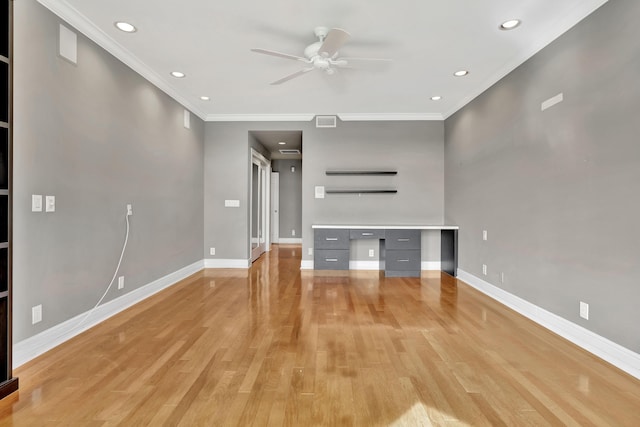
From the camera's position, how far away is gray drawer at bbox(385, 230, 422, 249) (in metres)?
5.12

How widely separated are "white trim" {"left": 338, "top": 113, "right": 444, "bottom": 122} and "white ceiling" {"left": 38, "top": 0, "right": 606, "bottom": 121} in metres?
0.84

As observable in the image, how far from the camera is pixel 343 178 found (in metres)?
5.65

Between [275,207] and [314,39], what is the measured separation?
656 centimetres

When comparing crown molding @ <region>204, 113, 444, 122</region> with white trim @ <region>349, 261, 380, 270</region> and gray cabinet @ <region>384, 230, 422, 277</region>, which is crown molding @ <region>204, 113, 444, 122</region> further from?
white trim @ <region>349, 261, 380, 270</region>

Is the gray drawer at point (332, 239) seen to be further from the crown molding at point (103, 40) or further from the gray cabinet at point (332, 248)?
the crown molding at point (103, 40)

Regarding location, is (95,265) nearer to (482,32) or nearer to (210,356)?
(210,356)

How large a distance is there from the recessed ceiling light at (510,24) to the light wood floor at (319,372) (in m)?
2.73

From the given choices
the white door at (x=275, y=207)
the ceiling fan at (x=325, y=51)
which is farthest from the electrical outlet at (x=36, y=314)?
the white door at (x=275, y=207)

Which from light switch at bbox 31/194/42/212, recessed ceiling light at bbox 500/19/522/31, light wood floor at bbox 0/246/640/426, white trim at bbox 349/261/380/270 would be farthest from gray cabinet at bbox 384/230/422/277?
light switch at bbox 31/194/42/212

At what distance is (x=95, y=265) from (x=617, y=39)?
15.2ft

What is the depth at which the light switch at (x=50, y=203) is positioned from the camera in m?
2.43

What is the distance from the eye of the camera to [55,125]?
2.51 metres

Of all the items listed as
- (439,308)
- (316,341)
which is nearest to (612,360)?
(439,308)

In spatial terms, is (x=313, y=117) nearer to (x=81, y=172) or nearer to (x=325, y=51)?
(x=325, y=51)
